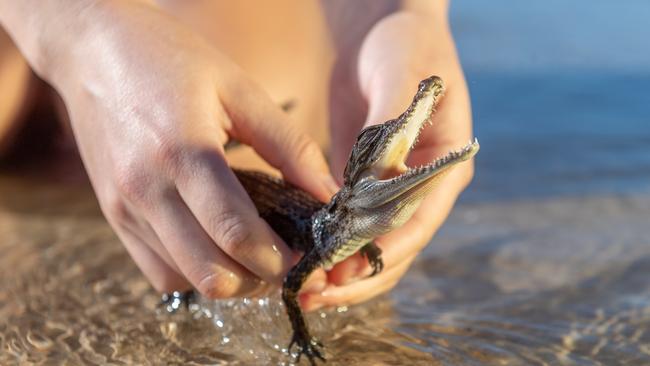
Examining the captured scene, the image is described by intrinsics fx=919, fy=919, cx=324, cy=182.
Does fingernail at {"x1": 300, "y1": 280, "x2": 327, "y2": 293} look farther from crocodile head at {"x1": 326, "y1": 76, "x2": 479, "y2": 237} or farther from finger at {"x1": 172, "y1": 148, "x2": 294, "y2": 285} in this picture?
crocodile head at {"x1": 326, "y1": 76, "x2": 479, "y2": 237}

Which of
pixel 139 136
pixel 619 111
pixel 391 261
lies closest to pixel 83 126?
pixel 139 136

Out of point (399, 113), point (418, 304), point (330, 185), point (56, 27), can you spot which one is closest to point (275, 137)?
point (330, 185)

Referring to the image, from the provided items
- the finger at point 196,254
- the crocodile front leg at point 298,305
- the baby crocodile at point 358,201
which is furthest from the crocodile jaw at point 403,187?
the finger at point 196,254

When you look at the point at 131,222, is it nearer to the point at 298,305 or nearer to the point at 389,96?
the point at 298,305

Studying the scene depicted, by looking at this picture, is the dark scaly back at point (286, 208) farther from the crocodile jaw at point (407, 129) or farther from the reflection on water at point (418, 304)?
the crocodile jaw at point (407, 129)

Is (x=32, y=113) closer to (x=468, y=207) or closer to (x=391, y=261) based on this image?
(x=468, y=207)

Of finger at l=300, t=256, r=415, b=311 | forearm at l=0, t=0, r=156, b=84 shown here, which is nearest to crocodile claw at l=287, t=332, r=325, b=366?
finger at l=300, t=256, r=415, b=311
